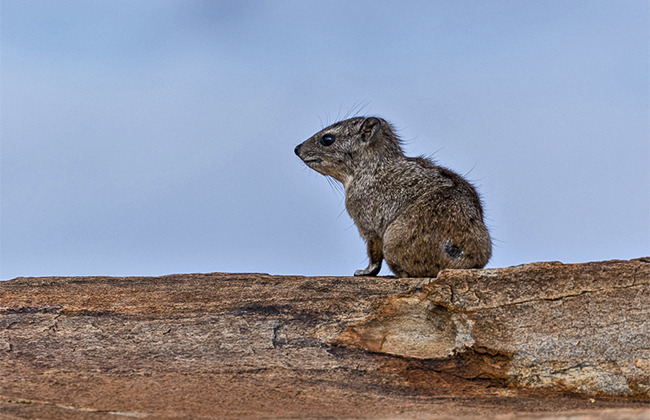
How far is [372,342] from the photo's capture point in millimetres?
8883

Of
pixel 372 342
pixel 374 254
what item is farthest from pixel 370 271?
pixel 372 342

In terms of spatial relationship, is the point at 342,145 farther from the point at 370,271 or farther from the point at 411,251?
the point at 411,251

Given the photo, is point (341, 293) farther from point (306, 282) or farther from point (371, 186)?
point (371, 186)

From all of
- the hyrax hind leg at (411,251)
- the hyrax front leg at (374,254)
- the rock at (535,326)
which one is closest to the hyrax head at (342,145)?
the hyrax front leg at (374,254)

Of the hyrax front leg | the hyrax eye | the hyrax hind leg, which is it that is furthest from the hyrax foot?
the hyrax eye

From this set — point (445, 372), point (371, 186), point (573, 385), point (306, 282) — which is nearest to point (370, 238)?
point (371, 186)

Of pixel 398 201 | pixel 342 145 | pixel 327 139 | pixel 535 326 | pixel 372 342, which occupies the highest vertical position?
pixel 327 139

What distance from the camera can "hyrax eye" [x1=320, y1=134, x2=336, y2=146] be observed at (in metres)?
12.3

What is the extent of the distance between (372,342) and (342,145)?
4.51 meters

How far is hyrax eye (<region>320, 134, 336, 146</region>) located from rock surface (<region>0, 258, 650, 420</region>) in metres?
3.49

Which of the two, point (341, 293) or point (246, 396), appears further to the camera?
point (341, 293)

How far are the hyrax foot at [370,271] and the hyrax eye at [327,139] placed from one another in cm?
256

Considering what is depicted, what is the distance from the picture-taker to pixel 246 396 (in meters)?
7.24

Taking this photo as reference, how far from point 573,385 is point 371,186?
469 cm
